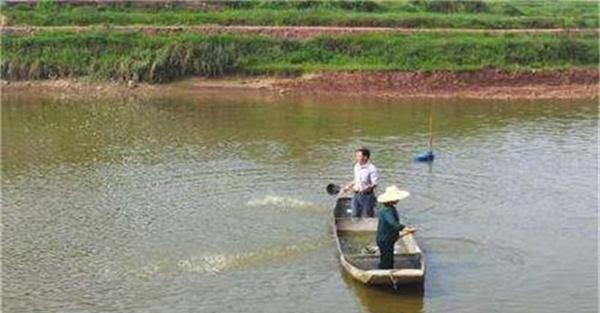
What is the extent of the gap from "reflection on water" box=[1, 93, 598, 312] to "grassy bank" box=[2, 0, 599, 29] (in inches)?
472

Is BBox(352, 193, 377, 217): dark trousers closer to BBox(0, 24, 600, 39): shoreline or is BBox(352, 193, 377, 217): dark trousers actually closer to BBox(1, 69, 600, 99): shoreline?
BBox(1, 69, 600, 99): shoreline

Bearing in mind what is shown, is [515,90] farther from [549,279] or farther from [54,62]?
[549,279]

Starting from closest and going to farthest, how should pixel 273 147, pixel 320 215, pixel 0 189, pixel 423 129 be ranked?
1. pixel 320 215
2. pixel 0 189
3. pixel 273 147
4. pixel 423 129

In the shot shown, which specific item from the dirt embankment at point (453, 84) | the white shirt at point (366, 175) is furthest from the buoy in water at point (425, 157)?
the dirt embankment at point (453, 84)

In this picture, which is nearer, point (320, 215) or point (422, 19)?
point (320, 215)

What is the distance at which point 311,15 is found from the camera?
46.2 m

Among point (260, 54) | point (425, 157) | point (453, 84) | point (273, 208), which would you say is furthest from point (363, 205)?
point (260, 54)

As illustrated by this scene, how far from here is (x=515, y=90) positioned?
39.1 m

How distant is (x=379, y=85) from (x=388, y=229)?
2462 cm

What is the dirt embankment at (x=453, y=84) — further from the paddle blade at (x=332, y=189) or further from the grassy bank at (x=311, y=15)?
the paddle blade at (x=332, y=189)

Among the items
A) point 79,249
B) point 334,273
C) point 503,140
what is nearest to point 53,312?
point 79,249

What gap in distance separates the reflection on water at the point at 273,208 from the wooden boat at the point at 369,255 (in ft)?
1.00

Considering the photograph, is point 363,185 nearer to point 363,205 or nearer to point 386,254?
point 363,205

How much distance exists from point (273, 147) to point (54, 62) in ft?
58.1
